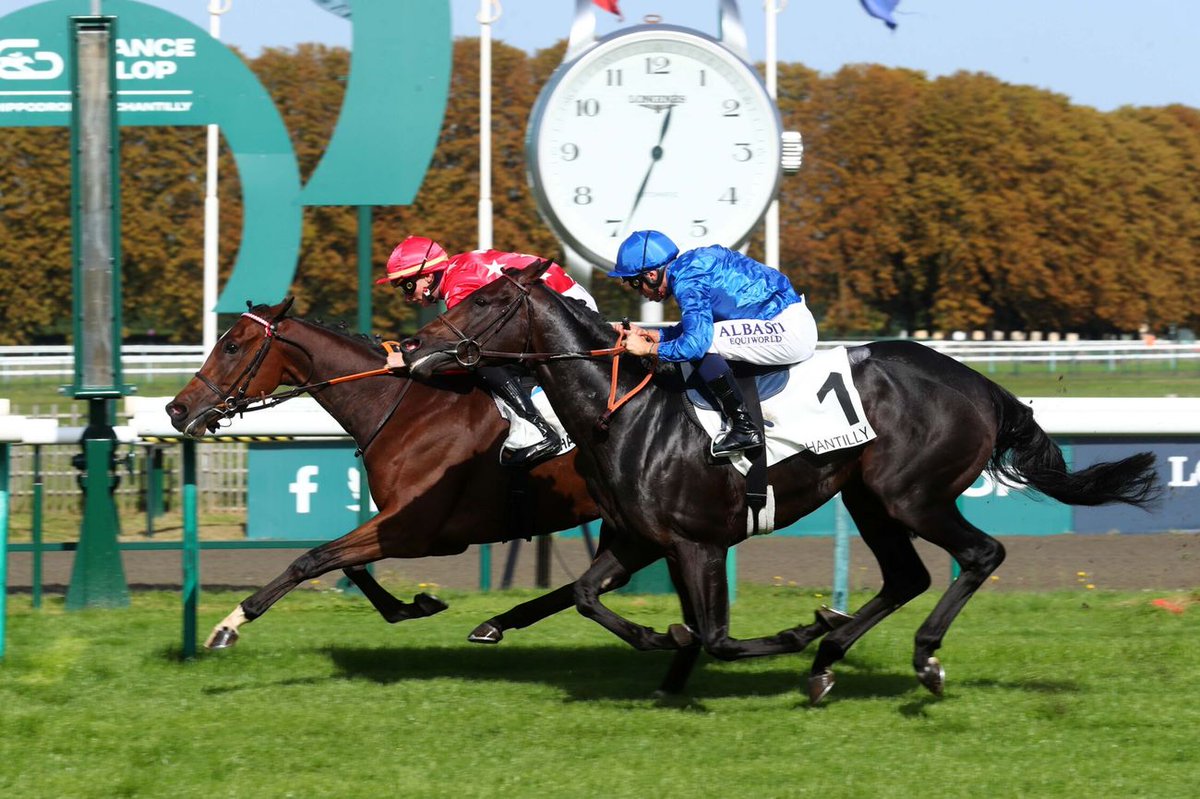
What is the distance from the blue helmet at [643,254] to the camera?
520cm

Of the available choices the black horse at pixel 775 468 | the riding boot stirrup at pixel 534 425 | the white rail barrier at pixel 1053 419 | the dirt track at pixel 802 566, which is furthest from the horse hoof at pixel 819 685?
the dirt track at pixel 802 566

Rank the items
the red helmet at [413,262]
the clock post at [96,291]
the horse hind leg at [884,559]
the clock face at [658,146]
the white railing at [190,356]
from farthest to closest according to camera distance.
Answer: the white railing at [190,356], the clock post at [96,291], the clock face at [658,146], the red helmet at [413,262], the horse hind leg at [884,559]

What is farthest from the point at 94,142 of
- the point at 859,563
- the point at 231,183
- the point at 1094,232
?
the point at 1094,232

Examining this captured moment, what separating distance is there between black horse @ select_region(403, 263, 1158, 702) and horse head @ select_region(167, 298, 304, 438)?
1107 millimetres

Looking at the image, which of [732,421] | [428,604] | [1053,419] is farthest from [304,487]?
[732,421]

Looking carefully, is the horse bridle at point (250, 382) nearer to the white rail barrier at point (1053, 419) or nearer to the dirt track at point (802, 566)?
the white rail barrier at point (1053, 419)

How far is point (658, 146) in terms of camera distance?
7090 mm

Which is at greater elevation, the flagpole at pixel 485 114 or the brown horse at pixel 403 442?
the flagpole at pixel 485 114

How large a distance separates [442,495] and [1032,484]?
2216mm

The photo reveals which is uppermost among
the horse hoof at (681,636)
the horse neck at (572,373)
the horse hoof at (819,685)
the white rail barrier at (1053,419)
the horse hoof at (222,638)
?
the horse neck at (572,373)

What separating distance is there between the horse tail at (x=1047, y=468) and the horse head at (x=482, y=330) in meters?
1.73

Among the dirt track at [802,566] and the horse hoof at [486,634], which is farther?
the dirt track at [802,566]

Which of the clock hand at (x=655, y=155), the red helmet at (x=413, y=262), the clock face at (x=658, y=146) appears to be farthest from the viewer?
the clock hand at (x=655, y=155)

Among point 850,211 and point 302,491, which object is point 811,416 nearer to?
point 302,491
